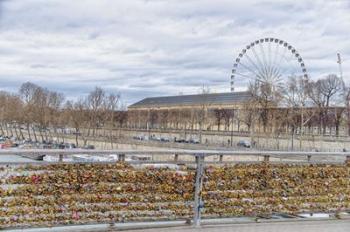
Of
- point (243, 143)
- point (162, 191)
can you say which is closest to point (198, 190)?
point (162, 191)

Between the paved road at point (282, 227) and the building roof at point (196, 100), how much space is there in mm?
59595

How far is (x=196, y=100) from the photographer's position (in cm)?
9575

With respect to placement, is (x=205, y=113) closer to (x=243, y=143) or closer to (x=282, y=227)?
(x=243, y=143)

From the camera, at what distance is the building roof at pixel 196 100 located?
84.0 meters

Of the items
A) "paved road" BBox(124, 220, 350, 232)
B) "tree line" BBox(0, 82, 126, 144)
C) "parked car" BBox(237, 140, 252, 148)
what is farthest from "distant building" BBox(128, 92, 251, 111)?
"paved road" BBox(124, 220, 350, 232)

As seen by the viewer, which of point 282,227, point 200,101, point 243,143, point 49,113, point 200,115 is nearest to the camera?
point 282,227

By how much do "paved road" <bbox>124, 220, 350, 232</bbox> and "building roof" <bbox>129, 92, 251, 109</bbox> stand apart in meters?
59.6

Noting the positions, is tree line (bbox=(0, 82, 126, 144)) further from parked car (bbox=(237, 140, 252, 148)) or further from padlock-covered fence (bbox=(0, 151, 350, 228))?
padlock-covered fence (bbox=(0, 151, 350, 228))

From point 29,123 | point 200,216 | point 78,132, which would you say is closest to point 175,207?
point 200,216

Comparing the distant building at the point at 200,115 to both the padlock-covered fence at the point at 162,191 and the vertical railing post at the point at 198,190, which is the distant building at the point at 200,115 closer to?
the padlock-covered fence at the point at 162,191

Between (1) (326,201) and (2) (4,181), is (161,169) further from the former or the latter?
(1) (326,201)

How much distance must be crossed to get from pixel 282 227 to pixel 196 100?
8988 centimetres

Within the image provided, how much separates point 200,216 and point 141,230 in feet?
2.76

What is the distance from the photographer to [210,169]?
231 inches
